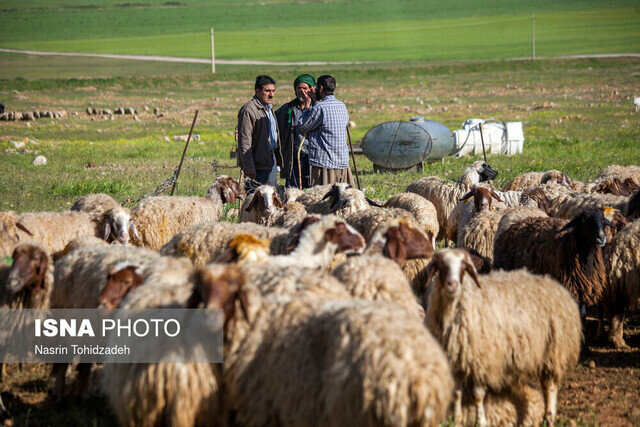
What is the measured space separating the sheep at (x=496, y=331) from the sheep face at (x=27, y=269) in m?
3.37

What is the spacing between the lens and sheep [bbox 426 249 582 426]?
5590mm

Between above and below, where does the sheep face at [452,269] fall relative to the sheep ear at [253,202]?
below

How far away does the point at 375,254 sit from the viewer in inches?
247

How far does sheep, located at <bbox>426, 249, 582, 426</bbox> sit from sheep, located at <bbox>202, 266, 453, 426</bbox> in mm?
1320

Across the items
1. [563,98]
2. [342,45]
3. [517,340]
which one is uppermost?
[342,45]

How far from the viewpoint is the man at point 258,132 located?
34.0 ft

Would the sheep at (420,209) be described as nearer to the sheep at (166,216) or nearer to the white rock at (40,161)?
the sheep at (166,216)

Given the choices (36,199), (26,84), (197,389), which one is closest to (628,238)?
(197,389)

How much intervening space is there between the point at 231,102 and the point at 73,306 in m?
34.8

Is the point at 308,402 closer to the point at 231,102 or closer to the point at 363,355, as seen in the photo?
the point at 363,355

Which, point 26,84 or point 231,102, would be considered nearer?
point 231,102

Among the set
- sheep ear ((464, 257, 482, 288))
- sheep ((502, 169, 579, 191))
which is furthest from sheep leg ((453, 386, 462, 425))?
sheep ((502, 169, 579, 191))

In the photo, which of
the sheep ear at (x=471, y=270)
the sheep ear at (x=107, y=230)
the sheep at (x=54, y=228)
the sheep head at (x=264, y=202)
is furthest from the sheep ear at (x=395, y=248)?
the sheep at (x=54, y=228)

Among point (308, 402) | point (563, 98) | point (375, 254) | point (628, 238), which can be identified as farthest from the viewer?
point (563, 98)
